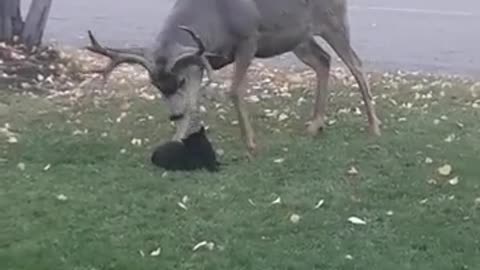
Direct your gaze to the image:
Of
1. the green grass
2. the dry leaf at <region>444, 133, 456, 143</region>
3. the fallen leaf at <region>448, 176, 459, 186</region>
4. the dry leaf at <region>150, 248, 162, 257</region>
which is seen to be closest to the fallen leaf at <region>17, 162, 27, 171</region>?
the green grass

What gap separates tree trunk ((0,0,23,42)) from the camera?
43.9 ft

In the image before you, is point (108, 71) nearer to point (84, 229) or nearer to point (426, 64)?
point (84, 229)

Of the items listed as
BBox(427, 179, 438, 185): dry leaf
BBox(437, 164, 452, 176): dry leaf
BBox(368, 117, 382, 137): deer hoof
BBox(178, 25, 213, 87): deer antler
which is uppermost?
BBox(178, 25, 213, 87): deer antler

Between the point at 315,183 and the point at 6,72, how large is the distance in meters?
4.92

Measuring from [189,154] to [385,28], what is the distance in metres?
10.7

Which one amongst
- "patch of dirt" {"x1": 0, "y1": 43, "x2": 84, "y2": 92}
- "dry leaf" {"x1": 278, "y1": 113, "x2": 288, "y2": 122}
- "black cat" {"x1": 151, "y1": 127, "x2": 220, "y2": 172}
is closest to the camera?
"black cat" {"x1": 151, "y1": 127, "x2": 220, "y2": 172}

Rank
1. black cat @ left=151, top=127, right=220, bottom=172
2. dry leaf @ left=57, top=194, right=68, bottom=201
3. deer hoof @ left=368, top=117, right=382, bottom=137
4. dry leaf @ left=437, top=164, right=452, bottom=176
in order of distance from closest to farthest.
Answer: dry leaf @ left=57, top=194, right=68, bottom=201, dry leaf @ left=437, top=164, right=452, bottom=176, black cat @ left=151, top=127, right=220, bottom=172, deer hoof @ left=368, top=117, right=382, bottom=137

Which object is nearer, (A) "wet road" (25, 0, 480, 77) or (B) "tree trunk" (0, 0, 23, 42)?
(B) "tree trunk" (0, 0, 23, 42)

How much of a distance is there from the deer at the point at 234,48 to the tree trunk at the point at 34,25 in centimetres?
340

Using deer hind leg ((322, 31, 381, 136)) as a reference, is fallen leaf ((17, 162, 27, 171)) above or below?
above

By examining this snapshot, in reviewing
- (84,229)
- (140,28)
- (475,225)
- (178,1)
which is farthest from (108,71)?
(140,28)

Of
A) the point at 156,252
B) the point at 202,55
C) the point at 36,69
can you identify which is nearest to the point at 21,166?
the point at 202,55

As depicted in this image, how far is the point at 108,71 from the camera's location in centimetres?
904

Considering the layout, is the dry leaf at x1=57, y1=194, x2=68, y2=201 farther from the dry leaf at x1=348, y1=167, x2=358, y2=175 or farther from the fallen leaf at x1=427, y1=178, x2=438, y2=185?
the fallen leaf at x1=427, y1=178, x2=438, y2=185
